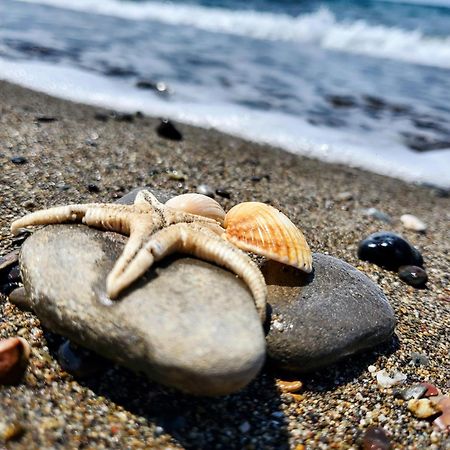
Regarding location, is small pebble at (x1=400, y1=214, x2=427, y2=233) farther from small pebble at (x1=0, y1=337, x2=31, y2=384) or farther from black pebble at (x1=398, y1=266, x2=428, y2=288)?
small pebble at (x1=0, y1=337, x2=31, y2=384)

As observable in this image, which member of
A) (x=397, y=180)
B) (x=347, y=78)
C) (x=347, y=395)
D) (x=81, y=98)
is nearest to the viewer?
(x=347, y=395)

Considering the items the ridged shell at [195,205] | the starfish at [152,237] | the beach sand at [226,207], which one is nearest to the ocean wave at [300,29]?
the beach sand at [226,207]

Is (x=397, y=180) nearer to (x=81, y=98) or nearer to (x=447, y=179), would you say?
(x=447, y=179)

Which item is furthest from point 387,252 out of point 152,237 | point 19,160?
point 19,160

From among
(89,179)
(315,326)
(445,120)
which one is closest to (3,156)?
(89,179)

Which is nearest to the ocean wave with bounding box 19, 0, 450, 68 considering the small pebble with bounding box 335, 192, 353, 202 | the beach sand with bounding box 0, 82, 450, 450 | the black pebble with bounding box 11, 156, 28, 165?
the beach sand with bounding box 0, 82, 450, 450

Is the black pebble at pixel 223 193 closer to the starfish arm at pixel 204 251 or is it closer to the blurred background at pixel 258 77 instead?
the starfish arm at pixel 204 251

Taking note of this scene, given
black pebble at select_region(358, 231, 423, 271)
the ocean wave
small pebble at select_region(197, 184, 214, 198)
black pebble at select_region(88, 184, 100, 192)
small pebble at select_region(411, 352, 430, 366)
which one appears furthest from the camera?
the ocean wave
